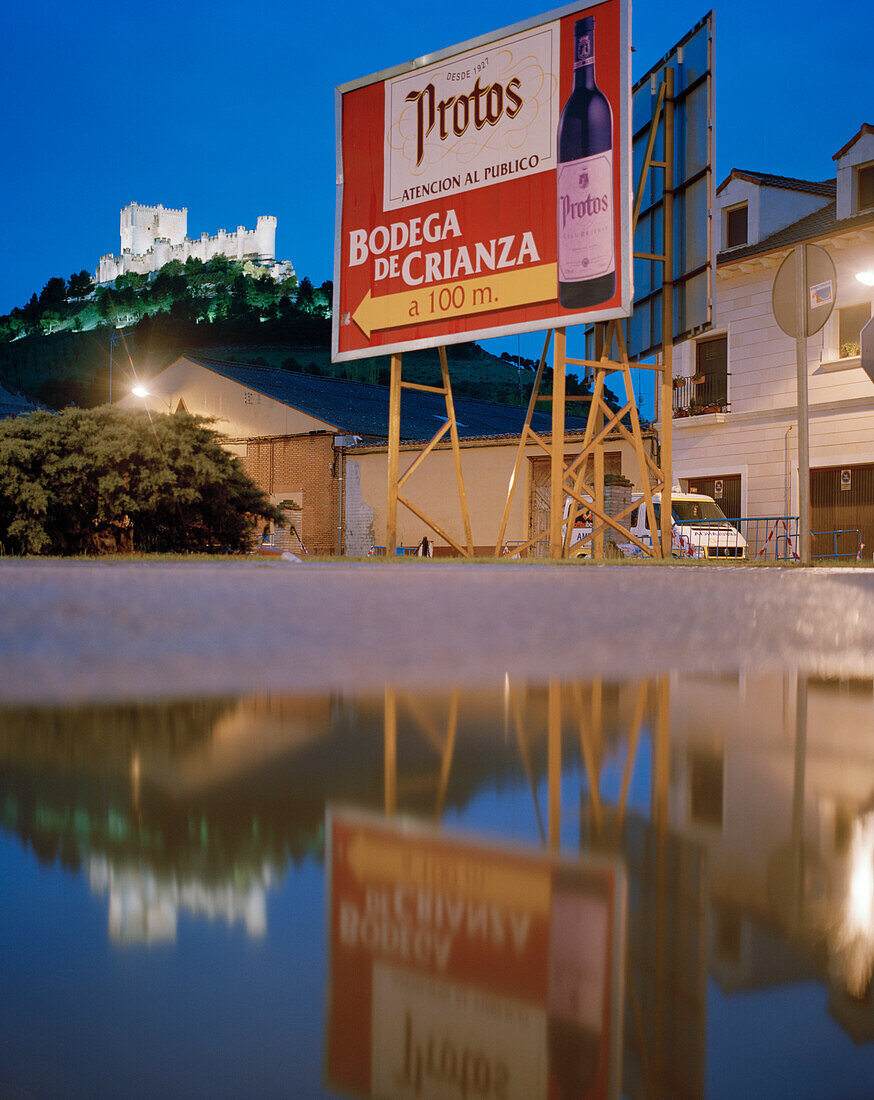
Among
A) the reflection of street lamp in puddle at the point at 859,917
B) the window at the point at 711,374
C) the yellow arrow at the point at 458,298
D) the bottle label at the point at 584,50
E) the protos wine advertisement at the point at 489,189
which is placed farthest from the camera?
the window at the point at 711,374

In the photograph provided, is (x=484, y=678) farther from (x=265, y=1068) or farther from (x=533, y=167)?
(x=533, y=167)

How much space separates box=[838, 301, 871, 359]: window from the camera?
847 inches

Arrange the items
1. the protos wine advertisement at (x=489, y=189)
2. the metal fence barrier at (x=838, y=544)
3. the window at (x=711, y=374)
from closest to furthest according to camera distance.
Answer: the protos wine advertisement at (x=489, y=189) → the metal fence barrier at (x=838, y=544) → the window at (x=711, y=374)

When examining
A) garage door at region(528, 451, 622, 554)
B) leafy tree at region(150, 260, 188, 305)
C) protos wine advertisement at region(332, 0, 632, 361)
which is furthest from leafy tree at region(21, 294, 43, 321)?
protos wine advertisement at region(332, 0, 632, 361)

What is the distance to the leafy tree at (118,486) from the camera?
1166 cm

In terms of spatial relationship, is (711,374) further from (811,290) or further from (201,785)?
(201,785)

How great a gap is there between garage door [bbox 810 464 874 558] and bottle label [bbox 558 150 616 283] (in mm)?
12231

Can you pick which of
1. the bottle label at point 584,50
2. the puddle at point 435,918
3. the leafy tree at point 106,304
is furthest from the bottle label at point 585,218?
the leafy tree at point 106,304

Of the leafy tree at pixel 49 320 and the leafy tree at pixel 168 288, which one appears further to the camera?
the leafy tree at pixel 49 320

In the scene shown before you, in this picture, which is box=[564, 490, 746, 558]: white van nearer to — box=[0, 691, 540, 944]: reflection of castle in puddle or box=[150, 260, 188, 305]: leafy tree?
box=[0, 691, 540, 944]: reflection of castle in puddle

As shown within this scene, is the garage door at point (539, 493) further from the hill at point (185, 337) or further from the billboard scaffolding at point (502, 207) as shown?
the hill at point (185, 337)

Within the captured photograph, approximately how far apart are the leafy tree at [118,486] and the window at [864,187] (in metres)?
15.2

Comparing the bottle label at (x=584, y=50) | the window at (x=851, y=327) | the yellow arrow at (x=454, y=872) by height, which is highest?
the bottle label at (x=584, y=50)

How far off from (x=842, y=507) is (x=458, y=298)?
41.7 feet
